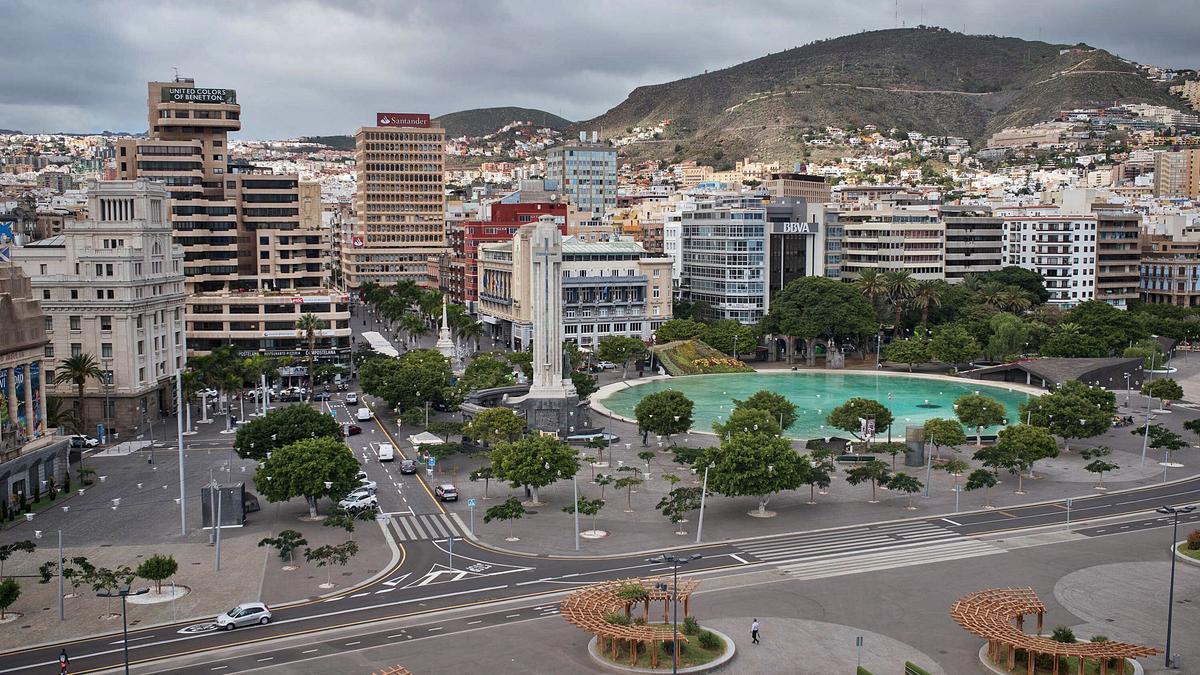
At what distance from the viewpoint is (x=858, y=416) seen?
277 feet

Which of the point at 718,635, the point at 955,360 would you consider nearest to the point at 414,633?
the point at 718,635

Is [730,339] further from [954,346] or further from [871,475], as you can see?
[871,475]

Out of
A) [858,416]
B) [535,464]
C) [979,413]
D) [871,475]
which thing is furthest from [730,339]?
[535,464]

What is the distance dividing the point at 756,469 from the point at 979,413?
3144cm

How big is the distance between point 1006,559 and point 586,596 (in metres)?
23.1

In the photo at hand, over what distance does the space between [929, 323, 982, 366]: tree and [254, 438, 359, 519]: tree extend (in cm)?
7874

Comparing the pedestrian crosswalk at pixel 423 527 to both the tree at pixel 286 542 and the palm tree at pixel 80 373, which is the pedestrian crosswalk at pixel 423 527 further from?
the palm tree at pixel 80 373

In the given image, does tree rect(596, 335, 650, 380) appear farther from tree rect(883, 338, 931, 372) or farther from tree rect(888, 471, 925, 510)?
tree rect(888, 471, 925, 510)

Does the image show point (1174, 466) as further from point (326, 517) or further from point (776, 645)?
point (326, 517)

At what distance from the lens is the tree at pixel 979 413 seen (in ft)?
286

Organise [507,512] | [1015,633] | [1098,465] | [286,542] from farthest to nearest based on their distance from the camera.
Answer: [1098,465]
[507,512]
[286,542]
[1015,633]

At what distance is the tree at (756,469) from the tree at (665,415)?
17.9 metres

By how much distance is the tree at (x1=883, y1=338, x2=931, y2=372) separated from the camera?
123 metres

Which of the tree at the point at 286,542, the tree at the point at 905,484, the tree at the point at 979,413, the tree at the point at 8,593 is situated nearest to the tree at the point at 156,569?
the tree at the point at 8,593
